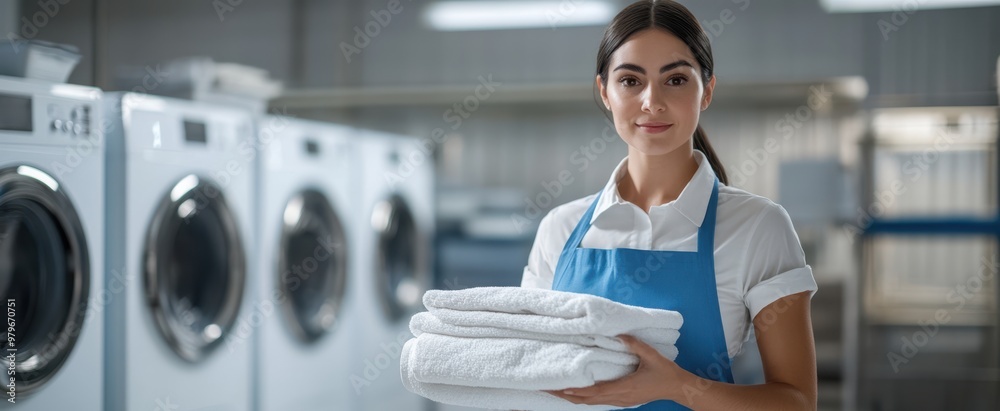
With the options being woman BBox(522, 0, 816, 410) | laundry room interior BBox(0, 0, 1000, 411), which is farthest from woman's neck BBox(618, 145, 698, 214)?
laundry room interior BBox(0, 0, 1000, 411)

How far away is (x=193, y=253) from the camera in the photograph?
230 centimetres

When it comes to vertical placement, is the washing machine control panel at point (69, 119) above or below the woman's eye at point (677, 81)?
above

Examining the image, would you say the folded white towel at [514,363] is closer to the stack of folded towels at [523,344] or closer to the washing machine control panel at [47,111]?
the stack of folded towels at [523,344]

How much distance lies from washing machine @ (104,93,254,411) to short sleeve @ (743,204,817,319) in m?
1.59

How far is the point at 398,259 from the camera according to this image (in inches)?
126

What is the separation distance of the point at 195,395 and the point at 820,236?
2077 mm

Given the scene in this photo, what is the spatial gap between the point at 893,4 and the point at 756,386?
7.74 feet

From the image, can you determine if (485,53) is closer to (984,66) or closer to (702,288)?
(984,66)

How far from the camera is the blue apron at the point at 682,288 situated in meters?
0.96

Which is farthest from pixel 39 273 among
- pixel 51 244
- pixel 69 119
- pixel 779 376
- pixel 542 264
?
pixel 779 376
